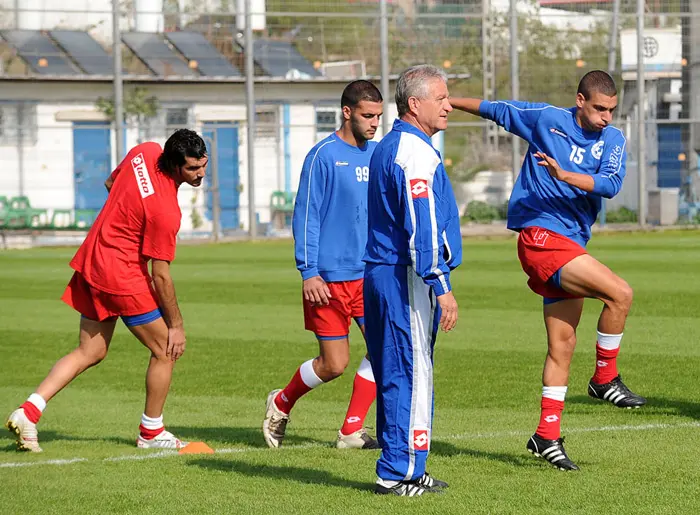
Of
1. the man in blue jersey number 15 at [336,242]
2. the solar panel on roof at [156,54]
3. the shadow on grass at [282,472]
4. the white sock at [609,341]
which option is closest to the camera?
the shadow on grass at [282,472]

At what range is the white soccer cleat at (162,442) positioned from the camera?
7.64 meters

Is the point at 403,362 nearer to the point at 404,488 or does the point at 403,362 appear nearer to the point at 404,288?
the point at 404,288

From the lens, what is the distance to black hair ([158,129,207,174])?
7.30 meters

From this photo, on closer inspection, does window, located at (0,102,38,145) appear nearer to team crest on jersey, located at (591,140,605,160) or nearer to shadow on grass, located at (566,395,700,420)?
shadow on grass, located at (566,395,700,420)

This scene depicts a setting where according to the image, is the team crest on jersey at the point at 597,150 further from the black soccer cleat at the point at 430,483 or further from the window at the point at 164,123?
the window at the point at 164,123

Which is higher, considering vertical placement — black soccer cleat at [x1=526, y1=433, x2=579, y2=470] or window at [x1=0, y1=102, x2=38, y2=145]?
window at [x1=0, y1=102, x2=38, y2=145]

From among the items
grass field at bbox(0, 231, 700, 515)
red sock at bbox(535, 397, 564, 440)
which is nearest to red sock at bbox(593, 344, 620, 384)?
→ grass field at bbox(0, 231, 700, 515)

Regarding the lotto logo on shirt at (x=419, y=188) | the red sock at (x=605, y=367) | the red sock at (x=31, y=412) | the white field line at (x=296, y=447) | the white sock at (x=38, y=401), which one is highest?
the lotto logo on shirt at (x=419, y=188)

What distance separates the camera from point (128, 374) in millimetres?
11141

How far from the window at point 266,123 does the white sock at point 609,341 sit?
25818mm

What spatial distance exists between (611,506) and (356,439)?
7.09 ft

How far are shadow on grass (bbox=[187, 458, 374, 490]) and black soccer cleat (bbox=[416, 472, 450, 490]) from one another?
0.34 meters

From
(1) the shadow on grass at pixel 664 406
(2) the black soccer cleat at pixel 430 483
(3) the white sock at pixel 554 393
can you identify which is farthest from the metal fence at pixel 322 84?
(2) the black soccer cleat at pixel 430 483

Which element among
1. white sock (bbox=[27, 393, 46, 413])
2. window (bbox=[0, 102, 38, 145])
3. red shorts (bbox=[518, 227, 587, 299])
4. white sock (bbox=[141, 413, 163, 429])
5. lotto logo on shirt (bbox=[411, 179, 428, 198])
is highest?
window (bbox=[0, 102, 38, 145])
